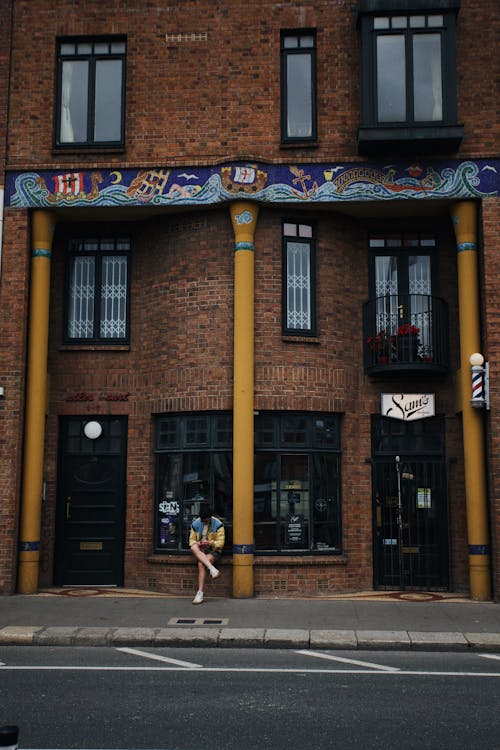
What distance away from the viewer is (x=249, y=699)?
789cm

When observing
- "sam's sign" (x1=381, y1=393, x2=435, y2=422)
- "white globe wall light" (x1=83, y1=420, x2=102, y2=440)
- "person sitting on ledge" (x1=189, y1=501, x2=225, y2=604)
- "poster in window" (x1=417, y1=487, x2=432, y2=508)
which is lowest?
"person sitting on ledge" (x1=189, y1=501, x2=225, y2=604)

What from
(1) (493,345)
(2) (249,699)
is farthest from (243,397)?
(2) (249,699)

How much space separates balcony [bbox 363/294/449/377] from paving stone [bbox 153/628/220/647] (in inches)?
242

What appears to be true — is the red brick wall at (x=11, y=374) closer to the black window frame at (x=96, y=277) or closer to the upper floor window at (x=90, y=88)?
the black window frame at (x=96, y=277)

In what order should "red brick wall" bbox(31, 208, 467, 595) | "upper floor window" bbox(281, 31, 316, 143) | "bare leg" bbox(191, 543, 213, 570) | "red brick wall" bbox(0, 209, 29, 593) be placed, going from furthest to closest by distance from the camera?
"upper floor window" bbox(281, 31, 316, 143) → "red brick wall" bbox(31, 208, 467, 595) → "red brick wall" bbox(0, 209, 29, 593) → "bare leg" bbox(191, 543, 213, 570)

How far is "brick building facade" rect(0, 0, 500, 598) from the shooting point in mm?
14977

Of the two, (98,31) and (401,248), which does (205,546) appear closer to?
(401,248)

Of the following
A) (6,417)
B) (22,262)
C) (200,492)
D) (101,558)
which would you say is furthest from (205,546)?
(22,262)

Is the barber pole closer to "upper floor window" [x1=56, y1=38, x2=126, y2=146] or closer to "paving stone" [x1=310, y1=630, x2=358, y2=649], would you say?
"paving stone" [x1=310, y1=630, x2=358, y2=649]

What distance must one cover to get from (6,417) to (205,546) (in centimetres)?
416

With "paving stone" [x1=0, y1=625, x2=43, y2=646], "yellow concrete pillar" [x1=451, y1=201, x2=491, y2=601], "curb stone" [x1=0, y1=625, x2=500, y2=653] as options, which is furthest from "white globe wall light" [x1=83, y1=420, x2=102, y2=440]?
"yellow concrete pillar" [x1=451, y1=201, x2=491, y2=601]

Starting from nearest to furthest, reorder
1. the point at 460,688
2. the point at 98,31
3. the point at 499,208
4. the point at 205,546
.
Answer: the point at 460,688
the point at 205,546
the point at 499,208
the point at 98,31

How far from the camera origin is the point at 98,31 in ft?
52.5

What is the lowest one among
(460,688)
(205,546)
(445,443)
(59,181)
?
(460,688)
